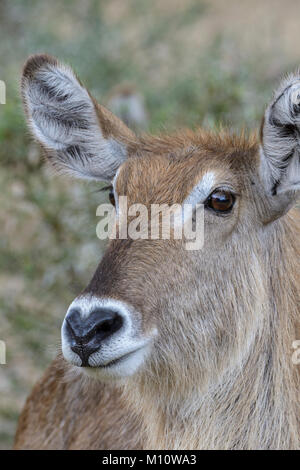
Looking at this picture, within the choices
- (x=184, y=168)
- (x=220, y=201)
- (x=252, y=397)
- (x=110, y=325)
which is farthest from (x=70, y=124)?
(x=252, y=397)

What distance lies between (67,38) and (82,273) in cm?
680

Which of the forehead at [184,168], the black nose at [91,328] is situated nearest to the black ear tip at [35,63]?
the forehead at [184,168]

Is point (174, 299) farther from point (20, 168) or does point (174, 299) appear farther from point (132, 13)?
point (132, 13)

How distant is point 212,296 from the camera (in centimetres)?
475

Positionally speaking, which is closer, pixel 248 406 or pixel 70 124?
pixel 248 406

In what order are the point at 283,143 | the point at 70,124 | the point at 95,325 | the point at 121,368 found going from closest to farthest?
the point at 95,325
the point at 121,368
the point at 283,143
the point at 70,124

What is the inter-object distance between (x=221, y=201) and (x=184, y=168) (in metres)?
0.30

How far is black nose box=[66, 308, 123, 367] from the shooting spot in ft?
13.8

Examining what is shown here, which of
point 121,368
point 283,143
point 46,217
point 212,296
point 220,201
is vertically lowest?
point 121,368

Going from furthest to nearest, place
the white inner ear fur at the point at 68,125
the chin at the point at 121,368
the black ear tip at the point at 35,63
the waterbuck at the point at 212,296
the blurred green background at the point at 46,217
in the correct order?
the blurred green background at the point at 46,217 < the white inner ear fur at the point at 68,125 < the black ear tip at the point at 35,63 < the waterbuck at the point at 212,296 < the chin at the point at 121,368

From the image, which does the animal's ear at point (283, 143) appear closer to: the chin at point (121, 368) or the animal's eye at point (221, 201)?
the animal's eye at point (221, 201)

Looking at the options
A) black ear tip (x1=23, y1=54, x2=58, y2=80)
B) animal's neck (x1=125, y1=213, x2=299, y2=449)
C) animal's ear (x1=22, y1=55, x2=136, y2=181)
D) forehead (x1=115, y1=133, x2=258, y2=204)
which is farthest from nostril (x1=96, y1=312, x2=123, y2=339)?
black ear tip (x1=23, y1=54, x2=58, y2=80)

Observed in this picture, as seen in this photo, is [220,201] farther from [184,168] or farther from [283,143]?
[283,143]

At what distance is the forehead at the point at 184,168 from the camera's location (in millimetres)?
4766
